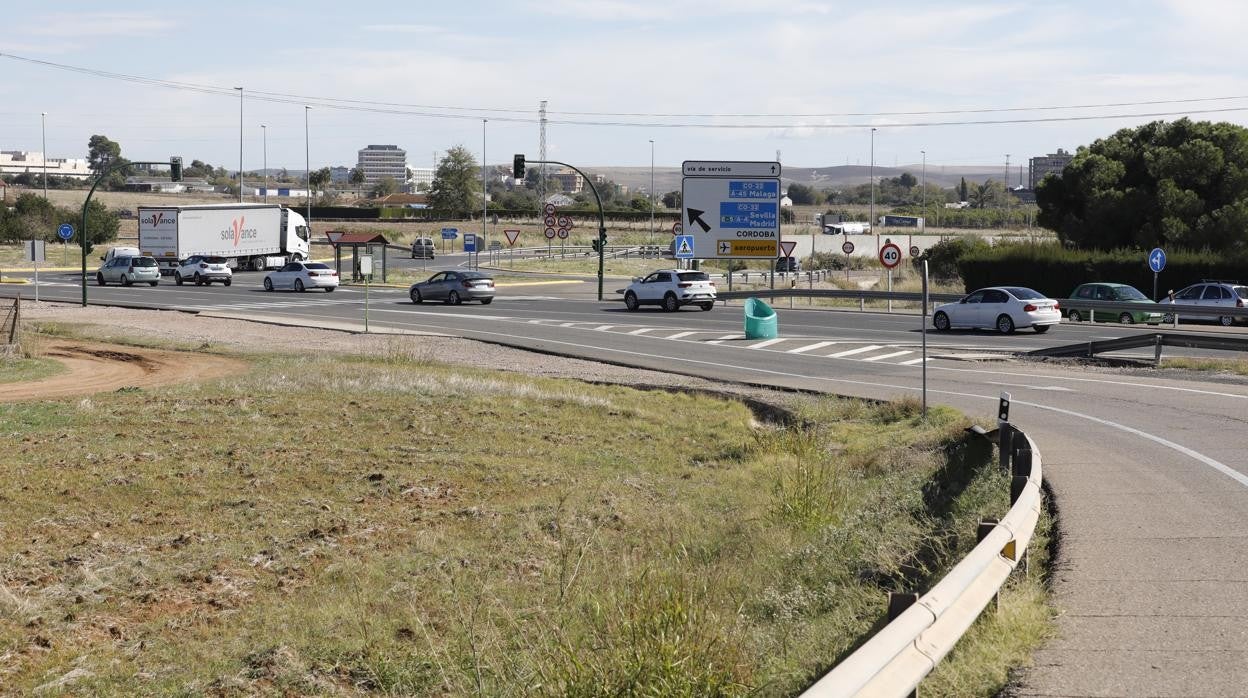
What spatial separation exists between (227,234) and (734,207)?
43374 millimetres

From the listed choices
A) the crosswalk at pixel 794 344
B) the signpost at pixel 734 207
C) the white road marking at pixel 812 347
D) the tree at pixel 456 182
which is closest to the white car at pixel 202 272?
the signpost at pixel 734 207

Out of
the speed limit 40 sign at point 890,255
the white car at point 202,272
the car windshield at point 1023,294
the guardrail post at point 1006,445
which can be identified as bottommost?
the guardrail post at point 1006,445

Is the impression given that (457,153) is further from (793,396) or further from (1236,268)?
(793,396)

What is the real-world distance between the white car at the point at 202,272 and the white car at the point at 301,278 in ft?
24.8

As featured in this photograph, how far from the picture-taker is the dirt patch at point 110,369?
84.2 ft

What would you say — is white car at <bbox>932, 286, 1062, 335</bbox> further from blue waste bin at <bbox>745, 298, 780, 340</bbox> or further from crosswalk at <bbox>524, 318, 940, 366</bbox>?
blue waste bin at <bbox>745, 298, 780, 340</bbox>

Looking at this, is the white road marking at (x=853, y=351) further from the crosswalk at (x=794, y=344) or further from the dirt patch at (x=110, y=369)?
the dirt patch at (x=110, y=369)

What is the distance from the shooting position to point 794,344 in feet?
118

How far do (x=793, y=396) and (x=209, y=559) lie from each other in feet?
47.1

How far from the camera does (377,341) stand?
3644 centimetres

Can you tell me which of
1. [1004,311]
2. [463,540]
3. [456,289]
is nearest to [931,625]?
[463,540]

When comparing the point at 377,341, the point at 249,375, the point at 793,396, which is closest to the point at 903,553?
the point at 793,396

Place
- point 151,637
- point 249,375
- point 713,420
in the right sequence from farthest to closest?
point 249,375 < point 713,420 < point 151,637

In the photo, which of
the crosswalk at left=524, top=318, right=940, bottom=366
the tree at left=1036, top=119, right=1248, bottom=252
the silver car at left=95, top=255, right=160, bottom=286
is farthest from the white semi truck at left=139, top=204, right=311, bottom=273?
the tree at left=1036, top=119, right=1248, bottom=252
